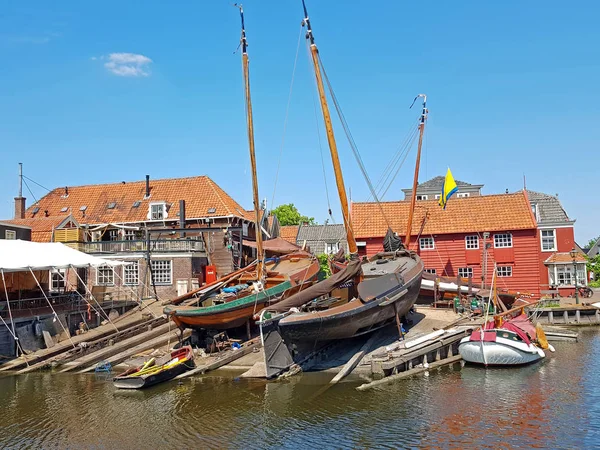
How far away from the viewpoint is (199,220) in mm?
40188

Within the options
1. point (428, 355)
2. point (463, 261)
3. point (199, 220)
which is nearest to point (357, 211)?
point (463, 261)

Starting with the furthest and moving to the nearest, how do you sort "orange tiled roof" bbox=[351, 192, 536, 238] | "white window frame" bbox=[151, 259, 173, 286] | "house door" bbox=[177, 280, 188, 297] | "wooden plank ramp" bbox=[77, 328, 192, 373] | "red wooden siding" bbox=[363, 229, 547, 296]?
"orange tiled roof" bbox=[351, 192, 536, 238], "red wooden siding" bbox=[363, 229, 547, 296], "white window frame" bbox=[151, 259, 173, 286], "house door" bbox=[177, 280, 188, 297], "wooden plank ramp" bbox=[77, 328, 192, 373]

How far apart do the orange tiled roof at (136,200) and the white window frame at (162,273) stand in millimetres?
6536

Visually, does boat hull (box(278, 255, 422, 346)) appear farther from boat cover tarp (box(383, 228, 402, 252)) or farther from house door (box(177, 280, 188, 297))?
house door (box(177, 280, 188, 297))

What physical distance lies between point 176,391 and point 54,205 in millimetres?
Answer: 32297

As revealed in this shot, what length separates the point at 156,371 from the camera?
65.9 ft

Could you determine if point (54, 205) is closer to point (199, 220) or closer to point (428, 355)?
point (199, 220)

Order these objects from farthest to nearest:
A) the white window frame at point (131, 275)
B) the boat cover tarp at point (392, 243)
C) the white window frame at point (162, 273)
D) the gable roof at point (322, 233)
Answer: the gable roof at point (322, 233)
the white window frame at point (131, 275)
the white window frame at point (162, 273)
the boat cover tarp at point (392, 243)

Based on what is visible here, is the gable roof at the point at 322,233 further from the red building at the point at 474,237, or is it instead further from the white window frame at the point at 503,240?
the white window frame at the point at 503,240

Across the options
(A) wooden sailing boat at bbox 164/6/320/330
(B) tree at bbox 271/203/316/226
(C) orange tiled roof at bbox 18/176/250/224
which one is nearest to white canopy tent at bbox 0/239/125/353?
(A) wooden sailing boat at bbox 164/6/320/330

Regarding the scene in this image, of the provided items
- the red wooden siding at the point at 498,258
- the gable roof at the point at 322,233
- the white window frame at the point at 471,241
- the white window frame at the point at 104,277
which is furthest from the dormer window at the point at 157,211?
the white window frame at the point at 471,241

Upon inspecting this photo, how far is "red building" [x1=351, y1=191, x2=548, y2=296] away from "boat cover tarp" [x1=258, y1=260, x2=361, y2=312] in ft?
52.1

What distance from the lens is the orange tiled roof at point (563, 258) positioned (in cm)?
3856

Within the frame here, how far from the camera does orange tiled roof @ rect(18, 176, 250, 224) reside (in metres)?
41.4
